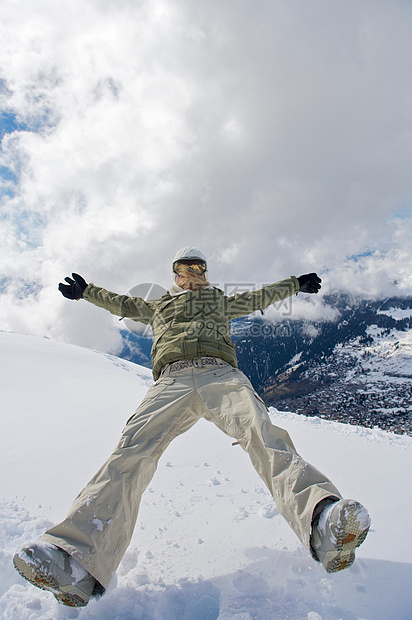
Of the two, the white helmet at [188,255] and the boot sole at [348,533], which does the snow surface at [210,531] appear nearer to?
the boot sole at [348,533]

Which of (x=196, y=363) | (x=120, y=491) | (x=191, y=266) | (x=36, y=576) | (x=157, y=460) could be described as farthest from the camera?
(x=191, y=266)

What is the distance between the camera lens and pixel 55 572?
209cm

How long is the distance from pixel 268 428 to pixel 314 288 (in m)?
3.00

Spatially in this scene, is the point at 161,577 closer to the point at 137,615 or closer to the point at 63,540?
the point at 137,615

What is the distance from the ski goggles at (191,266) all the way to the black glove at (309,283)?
1.63 metres

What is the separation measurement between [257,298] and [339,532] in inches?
122

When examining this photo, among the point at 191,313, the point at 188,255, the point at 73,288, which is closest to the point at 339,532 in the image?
the point at 191,313

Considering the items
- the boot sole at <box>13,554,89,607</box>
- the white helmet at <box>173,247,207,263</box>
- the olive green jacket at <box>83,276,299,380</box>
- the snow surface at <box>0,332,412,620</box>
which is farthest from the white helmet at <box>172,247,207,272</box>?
the boot sole at <box>13,554,89,607</box>

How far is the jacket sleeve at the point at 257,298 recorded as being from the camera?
15.1ft

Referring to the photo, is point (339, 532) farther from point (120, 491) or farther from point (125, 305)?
point (125, 305)

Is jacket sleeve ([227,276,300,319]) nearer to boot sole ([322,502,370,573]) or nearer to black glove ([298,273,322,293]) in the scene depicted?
black glove ([298,273,322,293])

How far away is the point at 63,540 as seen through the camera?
7.33ft

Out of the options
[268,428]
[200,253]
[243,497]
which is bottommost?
[243,497]

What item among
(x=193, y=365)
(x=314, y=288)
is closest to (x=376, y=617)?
(x=193, y=365)
